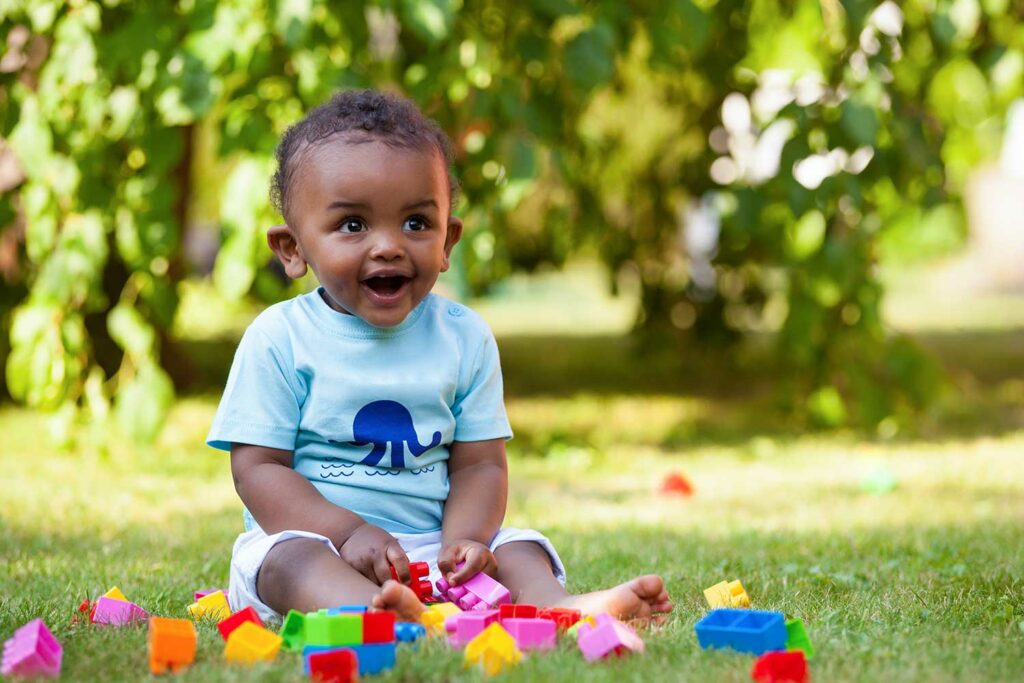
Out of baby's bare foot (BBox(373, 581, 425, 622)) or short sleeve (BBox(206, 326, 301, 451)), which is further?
short sleeve (BBox(206, 326, 301, 451))

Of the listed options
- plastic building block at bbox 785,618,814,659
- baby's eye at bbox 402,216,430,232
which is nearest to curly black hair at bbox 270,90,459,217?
baby's eye at bbox 402,216,430,232

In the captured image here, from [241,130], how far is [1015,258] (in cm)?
1574

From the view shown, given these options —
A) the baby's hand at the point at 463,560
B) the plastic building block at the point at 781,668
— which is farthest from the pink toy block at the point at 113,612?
the plastic building block at the point at 781,668

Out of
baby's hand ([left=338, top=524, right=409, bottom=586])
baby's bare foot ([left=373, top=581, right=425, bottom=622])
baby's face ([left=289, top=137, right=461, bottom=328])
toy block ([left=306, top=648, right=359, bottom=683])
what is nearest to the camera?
toy block ([left=306, top=648, right=359, bottom=683])

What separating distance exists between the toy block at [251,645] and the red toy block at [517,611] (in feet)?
1.11

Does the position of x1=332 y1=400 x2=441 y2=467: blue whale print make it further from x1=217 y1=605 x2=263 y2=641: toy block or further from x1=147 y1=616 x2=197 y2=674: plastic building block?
x1=147 y1=616 x2=197 y2=674: plastic building block

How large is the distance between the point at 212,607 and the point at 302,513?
0.27 meters

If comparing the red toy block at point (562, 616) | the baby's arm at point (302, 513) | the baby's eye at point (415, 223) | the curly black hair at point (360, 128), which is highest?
the curly black hair at point (360, 128)

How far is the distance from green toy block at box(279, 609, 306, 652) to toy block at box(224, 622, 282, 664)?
3cm

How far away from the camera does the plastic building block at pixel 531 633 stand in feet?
6.25

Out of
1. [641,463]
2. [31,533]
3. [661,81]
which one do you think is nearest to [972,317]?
[661,81]

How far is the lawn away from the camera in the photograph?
190 cm

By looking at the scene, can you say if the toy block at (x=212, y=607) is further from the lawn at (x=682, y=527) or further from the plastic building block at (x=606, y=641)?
the plastic building block at (x=606, y=641)

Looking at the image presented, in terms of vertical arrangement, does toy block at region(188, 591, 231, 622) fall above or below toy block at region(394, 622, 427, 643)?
below
